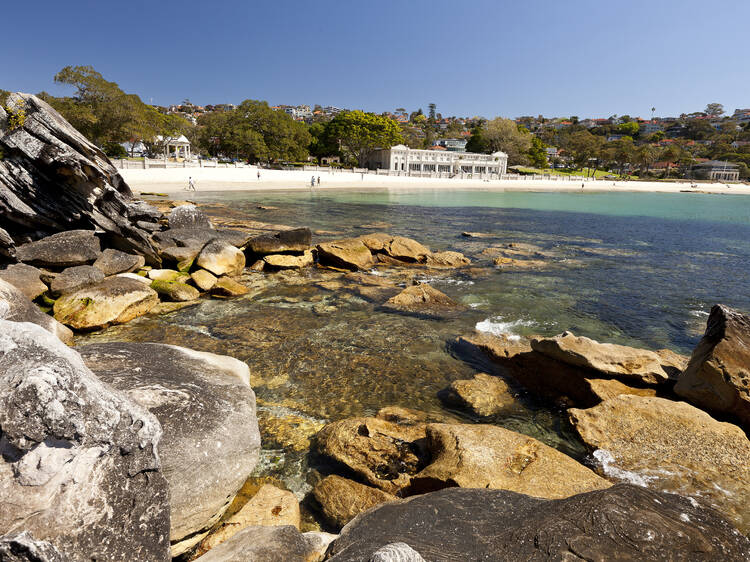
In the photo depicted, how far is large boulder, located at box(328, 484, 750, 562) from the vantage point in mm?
2398

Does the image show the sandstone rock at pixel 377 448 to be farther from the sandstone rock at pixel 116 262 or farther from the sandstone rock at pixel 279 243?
the sandstone rock at pixel 279 243

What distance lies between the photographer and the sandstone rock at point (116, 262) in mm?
12023

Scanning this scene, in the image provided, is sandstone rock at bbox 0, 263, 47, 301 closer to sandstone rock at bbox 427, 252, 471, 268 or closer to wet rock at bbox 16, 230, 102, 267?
wet rock at bbox 16, 230, 102, 267

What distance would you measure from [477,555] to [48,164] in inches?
542

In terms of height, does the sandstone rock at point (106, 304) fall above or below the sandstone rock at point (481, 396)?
above

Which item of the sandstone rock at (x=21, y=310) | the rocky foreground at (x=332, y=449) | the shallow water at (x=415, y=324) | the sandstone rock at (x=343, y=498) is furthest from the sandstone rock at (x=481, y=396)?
the sandstone rock at (x=21, y=310)

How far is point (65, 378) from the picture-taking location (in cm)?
262

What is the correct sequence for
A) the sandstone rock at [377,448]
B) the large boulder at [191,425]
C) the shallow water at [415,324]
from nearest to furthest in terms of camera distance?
1. the large boulder at [191,425]
2. the sandstone rock at [377,448]
3. the shallow water at [415,324]

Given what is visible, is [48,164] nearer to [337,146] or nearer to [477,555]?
[477,555]

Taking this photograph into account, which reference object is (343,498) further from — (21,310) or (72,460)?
(21,310)

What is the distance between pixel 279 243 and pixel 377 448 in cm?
1206

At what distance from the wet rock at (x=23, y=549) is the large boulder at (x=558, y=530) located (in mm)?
1689

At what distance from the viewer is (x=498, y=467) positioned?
15.5ft

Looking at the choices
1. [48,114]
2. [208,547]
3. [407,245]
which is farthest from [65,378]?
[407,245]
